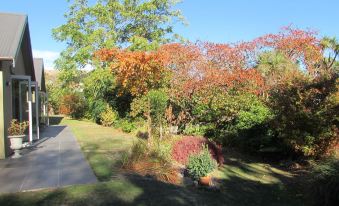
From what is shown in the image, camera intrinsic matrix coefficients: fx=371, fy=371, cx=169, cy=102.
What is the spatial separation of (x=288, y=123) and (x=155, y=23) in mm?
21252

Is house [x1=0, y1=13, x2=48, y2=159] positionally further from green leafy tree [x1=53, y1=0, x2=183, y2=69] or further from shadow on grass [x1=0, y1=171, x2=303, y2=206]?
green leafy tree [x1=53, y1=0, x2=183, y2=69]

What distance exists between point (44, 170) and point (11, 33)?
512cm

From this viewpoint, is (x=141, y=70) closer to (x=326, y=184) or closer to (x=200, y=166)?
(x=200, y=166)

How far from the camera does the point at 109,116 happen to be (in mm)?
23859

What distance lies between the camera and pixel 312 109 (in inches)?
419

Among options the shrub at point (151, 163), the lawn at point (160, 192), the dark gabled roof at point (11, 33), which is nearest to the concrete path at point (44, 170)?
the lawn at point (160, 192)

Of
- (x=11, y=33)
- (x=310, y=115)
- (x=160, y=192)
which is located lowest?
(x=160, y=192)

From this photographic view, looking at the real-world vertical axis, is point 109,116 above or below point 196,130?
above

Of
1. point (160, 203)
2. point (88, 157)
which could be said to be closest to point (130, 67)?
point (88, 157)

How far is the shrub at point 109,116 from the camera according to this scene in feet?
78.1

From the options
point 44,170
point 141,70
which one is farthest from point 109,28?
point 44,170

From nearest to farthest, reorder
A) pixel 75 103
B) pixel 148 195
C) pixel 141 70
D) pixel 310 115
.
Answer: pixel 148 195, pixel 310 115, pixel 141 70, pixel 75 103

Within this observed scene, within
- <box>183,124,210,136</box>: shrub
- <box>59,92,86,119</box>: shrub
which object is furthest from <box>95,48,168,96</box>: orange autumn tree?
<box>59,92,86,119</box>: shrub

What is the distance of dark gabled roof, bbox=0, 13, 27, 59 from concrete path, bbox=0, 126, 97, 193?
3.09 meters
